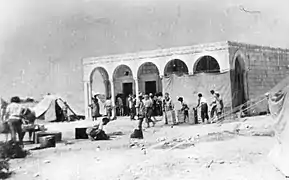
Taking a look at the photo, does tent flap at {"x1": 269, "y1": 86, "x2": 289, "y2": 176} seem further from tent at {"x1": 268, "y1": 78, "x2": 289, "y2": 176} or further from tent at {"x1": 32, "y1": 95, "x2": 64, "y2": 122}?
tent at {"x1": 32, "y1": 95, "x2": 64, "y2": 122}

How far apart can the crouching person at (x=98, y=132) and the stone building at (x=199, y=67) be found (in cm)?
9

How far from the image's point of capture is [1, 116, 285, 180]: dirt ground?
2.26m

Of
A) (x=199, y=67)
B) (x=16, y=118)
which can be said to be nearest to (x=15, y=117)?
(x=16, y=118)

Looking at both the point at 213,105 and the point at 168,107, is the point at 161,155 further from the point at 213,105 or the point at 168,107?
the point at 213,105

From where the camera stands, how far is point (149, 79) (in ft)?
7.80

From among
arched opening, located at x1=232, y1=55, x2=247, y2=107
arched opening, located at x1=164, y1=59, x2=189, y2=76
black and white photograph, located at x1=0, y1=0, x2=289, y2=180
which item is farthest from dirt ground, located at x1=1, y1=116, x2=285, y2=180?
arched opening, located at x1=164, y1=59, x2=189, y2=76

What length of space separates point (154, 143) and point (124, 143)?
16 cm

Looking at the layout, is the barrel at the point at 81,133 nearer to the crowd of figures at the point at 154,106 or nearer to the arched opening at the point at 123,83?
the crowd of figures at the point at 154,106

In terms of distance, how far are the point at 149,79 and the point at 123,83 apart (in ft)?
0.44

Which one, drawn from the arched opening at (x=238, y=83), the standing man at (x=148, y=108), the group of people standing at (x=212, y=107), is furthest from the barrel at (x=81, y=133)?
the arched opening at (x=238, y=83)

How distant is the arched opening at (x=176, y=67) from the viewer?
7.71 ft

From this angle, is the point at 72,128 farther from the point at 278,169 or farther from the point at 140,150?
the point at 278,169

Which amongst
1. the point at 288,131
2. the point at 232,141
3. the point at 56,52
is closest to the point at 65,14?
the point at 56,52

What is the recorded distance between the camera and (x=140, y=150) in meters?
2.42
